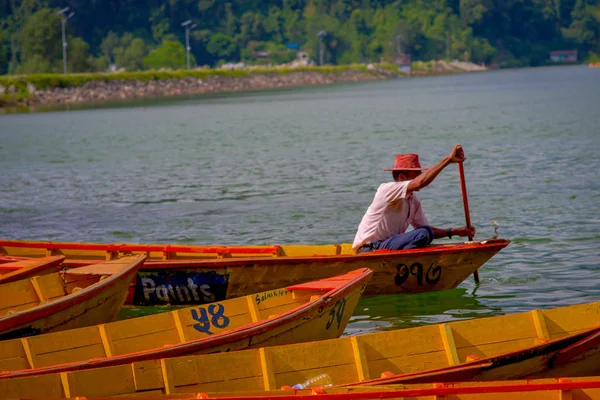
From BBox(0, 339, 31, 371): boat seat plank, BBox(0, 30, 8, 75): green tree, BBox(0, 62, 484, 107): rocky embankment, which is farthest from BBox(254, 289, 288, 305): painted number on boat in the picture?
BBox(0, 30, 8, 75): green tree

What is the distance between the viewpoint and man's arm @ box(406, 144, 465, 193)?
11.6m

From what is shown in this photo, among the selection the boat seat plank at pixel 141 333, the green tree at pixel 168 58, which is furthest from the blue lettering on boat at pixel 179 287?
the green tree at pixel 168 58

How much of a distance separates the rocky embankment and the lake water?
44.9 m

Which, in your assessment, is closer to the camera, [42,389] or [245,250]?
[42,389]

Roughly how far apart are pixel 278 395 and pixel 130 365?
1.48 m

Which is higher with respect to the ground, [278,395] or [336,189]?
[278,395]

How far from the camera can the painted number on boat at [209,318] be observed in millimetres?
10391

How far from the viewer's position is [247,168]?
3272cm

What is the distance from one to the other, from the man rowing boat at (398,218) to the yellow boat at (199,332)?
1.44m

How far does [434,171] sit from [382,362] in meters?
3.31

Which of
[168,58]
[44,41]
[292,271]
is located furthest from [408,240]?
[168,58]

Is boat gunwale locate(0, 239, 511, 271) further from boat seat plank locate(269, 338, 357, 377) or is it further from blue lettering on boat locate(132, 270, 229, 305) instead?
boat seat plank locate(269, 338, 357, 377)

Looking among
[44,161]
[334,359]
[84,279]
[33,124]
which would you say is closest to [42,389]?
[334,359]

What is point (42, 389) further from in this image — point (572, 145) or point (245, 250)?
point (572, 145)
